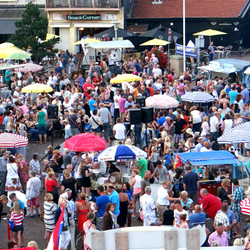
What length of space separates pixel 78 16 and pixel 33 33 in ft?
27.4

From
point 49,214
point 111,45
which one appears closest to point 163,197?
point 49,214

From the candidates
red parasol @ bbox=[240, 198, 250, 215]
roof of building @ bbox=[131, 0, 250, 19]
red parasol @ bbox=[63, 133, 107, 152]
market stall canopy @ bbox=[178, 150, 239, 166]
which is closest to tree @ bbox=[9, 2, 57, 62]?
roof of building @ bbox=[131, 0, 250, 19]

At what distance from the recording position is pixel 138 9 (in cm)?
4681

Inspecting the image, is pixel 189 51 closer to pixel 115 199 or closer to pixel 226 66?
pixel 226 66

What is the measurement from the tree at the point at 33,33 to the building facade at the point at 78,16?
293 inches

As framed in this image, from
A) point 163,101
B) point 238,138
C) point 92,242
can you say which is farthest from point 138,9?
point 92,242

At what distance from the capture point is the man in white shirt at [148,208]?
15.1 meters

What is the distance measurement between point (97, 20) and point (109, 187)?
99.6 ft

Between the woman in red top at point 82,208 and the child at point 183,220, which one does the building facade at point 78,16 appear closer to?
the woman in red top at point 82,208

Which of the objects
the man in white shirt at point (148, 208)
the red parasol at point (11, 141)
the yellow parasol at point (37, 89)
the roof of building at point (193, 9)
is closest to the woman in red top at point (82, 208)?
the man in white shirt at point (148, 208)

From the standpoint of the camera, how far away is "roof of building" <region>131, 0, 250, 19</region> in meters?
45.2

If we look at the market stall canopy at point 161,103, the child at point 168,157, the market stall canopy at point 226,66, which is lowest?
the child at point 168,157

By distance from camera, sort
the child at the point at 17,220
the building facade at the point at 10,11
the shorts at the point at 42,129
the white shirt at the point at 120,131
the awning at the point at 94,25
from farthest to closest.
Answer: the building facade at the point at 10,11
the awning at the point at 94,25
the shorts at the point at 42,129
the white shirt at the point at 120,131
the child at the point at 17,220

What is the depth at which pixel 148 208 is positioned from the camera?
49.5ft
